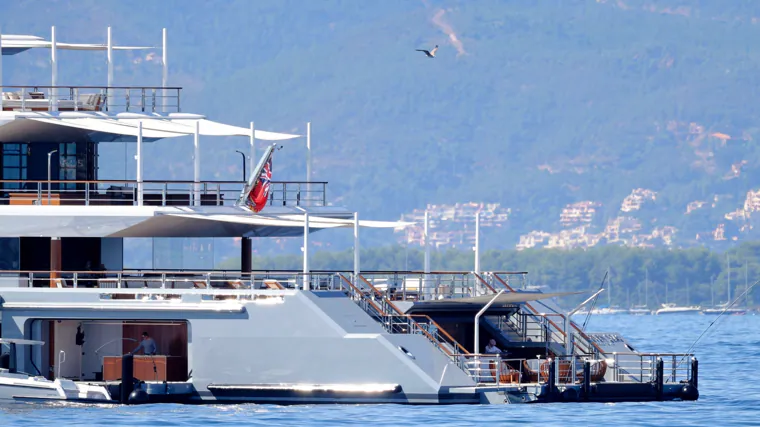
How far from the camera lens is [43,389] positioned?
36.9 metres

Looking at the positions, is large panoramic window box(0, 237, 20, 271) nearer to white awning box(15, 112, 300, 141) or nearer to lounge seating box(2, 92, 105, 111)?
white awning box(15, 112, 300, 141)

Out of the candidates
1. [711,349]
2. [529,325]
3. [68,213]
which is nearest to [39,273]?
[68,213]

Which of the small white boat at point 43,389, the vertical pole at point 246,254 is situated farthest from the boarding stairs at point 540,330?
the small white boat at point 43,389

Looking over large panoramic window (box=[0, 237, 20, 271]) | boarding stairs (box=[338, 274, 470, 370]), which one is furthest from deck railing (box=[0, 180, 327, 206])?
boarding stairs (box=[338, 274, 470, 370])

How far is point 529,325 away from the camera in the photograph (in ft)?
138

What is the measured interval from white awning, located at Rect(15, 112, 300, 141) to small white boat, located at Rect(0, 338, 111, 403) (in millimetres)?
6653

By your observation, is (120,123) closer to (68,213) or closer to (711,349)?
(68,213)

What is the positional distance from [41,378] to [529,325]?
40.9ft

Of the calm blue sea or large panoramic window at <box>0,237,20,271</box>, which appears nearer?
the calm blue sea

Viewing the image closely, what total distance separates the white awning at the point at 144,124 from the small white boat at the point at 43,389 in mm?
6653

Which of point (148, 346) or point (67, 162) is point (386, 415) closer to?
point (148, 346)

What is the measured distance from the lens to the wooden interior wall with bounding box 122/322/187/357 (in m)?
40.7

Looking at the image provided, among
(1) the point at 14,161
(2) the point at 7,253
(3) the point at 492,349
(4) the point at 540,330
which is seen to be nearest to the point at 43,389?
(2) the point at 7,253

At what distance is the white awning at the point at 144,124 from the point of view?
41.5m
